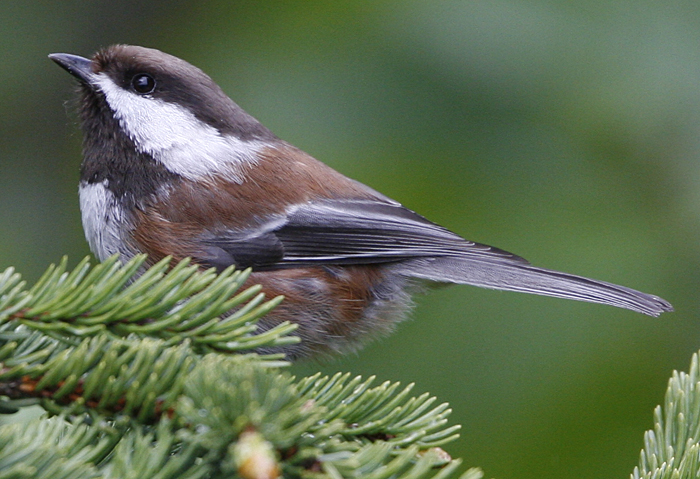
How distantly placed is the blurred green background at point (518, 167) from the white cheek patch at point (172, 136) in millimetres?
284

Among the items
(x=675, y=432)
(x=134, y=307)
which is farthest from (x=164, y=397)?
(x=675, y=432)

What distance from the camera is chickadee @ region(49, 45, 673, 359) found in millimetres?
2301

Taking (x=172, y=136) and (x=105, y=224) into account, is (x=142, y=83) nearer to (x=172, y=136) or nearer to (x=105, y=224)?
(x=172, y=136)

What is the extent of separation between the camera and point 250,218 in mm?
2377

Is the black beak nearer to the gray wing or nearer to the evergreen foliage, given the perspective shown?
the gray wing

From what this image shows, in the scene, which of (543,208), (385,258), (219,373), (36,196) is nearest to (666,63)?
(543,208)

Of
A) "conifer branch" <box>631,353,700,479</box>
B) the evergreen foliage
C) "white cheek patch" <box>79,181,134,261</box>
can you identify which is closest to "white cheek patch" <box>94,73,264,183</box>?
"white cheek patch" <box>79,181,134,261</box>

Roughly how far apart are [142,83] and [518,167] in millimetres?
1555

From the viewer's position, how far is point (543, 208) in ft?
9.83

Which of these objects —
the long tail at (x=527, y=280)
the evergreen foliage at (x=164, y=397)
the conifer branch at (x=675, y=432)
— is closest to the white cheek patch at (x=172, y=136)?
the long tail at (x=527, y=280)

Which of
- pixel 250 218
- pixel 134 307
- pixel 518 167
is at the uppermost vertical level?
pixel 518 167

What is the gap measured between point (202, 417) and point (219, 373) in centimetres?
7

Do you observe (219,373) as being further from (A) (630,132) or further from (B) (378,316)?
(A) (630,132)

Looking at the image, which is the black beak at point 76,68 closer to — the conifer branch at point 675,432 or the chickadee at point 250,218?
the chickadee at point 250,218
